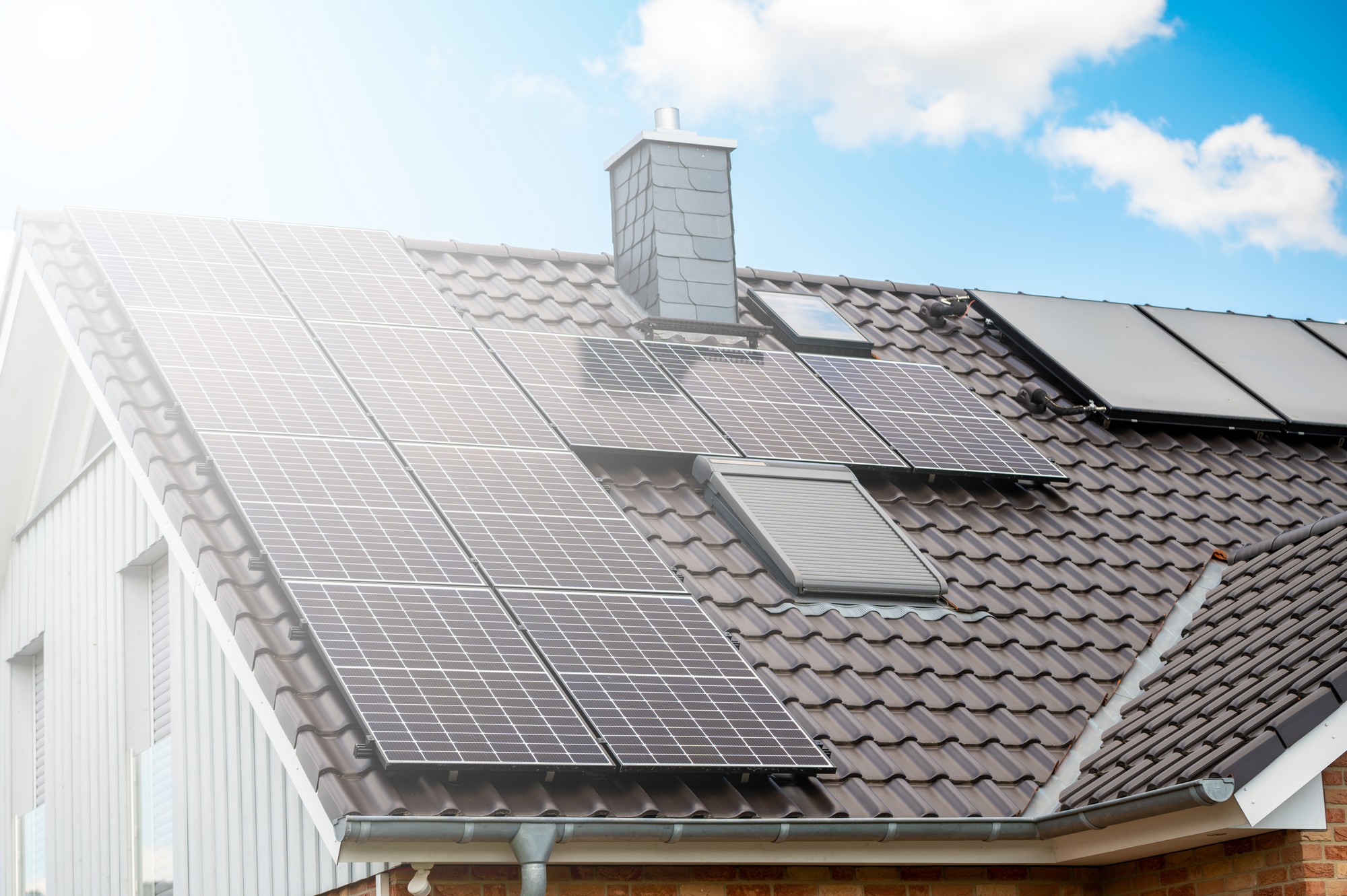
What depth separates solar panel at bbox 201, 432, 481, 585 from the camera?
8.27 m

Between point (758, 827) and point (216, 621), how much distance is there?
2.88 metres

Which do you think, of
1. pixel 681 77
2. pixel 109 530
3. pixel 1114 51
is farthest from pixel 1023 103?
pixel 109 530

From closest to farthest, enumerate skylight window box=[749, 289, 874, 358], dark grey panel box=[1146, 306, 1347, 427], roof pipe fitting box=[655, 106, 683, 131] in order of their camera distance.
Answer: skylight window box=[749, 289, 874, 358]
dark grey panel box=[1146, 306, 1347, 427]
roof pipe fitting box=[655, 106, 683, 131]

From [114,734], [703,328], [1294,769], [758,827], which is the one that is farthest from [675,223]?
[1294,769]

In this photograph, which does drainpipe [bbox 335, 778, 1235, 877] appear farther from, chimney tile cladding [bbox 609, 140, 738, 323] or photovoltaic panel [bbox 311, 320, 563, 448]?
chimney tile cladding [bbox 609, 140, 738, 323]

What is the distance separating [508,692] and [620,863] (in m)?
0.92

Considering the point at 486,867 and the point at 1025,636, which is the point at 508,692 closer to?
the point at 486,867

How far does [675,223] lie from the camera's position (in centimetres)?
1338

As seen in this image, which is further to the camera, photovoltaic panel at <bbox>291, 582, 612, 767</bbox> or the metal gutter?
photovoltaic panel at <bbox>291, 582, 612, 767</bbox>

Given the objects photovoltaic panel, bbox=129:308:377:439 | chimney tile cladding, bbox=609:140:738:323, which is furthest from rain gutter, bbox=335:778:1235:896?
chimney tile cladding, bbox=609:140:738:323

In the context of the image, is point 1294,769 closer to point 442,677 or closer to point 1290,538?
point 1290,538

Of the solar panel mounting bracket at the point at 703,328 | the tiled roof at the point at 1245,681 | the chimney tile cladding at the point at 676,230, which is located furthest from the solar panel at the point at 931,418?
the tiled roof at the point at 1245,681

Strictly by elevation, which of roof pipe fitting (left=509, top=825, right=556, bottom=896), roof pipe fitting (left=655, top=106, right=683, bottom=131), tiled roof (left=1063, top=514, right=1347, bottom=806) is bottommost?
roof pipe fitting (left=509, top=825, right=556, bottom=896)

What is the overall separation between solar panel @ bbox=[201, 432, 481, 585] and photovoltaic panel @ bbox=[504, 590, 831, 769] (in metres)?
0.57
